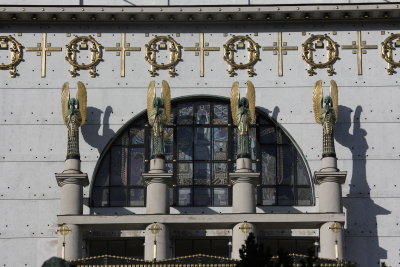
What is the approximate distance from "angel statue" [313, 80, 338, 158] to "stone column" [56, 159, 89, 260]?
24.3ft

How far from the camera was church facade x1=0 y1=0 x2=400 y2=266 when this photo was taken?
4381cm

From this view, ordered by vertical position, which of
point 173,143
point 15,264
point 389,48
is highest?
point 389,48

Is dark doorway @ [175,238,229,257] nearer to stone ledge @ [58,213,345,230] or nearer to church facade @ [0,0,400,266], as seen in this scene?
church facade @ [0,0,400,266]

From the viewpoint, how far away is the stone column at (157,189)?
4284 centimetres

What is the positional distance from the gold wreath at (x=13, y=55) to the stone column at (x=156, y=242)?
733 centimetres

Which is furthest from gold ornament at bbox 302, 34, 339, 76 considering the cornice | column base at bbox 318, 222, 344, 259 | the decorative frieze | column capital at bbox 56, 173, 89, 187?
column capital at bbox 56, 173, 89, 187

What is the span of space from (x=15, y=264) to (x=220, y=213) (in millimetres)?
6461

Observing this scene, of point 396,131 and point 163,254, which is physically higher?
point 396,131

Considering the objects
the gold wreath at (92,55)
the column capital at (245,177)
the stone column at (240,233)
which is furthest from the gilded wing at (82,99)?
the stone column at (240,233)

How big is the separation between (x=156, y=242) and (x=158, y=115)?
161 inches

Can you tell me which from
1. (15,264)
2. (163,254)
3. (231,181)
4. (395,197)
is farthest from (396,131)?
(15,264)

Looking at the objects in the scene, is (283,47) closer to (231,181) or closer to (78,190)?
(231,181)

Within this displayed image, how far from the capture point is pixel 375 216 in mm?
44219

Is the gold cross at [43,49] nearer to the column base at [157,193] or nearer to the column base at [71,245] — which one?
the column base at [157,193]
